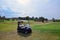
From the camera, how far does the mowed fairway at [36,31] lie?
199 cm

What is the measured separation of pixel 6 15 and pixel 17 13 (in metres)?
0.21

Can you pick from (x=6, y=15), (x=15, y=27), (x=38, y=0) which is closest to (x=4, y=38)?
(x=15, y=27)

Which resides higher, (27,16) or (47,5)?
(47,5)

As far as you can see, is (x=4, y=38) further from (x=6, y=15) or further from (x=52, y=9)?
(x=52, y=9)

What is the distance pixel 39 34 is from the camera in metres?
2.03

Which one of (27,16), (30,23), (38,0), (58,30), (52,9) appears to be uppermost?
(38,0)

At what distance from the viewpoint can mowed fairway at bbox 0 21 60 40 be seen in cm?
199

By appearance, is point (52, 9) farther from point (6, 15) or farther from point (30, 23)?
point (6, 15)

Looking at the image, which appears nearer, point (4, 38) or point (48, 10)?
point (4, 38)

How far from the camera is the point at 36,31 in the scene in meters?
2.06

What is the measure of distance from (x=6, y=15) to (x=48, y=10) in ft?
2.63

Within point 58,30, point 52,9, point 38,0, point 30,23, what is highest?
point 38,0

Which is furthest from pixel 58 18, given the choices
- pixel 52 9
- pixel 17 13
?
pixel 17 13

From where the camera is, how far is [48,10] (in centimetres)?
215
